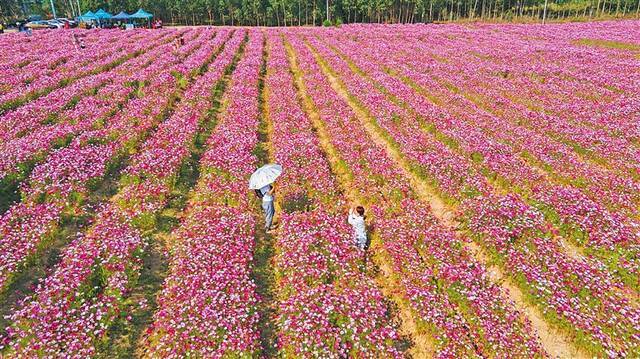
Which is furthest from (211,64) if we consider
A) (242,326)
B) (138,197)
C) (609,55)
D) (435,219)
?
(609,55)

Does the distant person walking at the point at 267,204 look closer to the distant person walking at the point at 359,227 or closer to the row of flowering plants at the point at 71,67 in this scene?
the distant person walking at the point at 359,227

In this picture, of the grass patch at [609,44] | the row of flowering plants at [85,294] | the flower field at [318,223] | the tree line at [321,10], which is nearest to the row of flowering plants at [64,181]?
the flower field at [318,223]

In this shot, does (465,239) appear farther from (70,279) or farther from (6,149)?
(6,149)

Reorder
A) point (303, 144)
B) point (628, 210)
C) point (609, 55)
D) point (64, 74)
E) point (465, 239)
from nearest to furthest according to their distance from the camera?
point (465, 239) → point (628, 210) → point (303, 144) → point (64, 74) → point (609, 55)

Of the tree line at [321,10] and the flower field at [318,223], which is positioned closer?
the flower field at [318,223]

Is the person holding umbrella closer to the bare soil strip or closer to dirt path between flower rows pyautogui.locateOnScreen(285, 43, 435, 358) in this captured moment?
the bare soil strip

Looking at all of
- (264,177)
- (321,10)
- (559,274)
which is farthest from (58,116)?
(321,10)

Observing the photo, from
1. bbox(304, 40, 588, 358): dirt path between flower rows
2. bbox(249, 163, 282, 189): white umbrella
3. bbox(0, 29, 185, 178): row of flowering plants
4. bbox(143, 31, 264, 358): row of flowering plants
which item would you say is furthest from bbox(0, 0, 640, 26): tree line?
bbox(249, 163, 282, 189): white umbrella
